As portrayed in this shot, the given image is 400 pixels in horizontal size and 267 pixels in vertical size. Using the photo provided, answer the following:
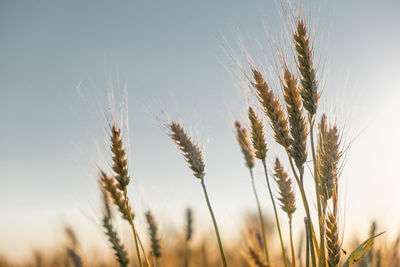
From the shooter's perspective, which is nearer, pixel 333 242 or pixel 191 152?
pixel 333 242

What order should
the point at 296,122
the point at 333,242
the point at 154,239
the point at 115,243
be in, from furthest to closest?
the point at 154,239 → the point at 115,243 → the point at 296,122 → the point at 333,242

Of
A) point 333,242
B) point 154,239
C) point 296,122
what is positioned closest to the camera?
point 333,242

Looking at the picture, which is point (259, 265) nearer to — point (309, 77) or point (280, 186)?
point (280, 186)

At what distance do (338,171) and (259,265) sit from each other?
108 cm

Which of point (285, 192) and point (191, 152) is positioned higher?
point (191, 152)

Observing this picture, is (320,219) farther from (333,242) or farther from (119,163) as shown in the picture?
(119,163)

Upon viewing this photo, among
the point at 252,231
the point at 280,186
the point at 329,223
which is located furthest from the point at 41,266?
the point at 329,223

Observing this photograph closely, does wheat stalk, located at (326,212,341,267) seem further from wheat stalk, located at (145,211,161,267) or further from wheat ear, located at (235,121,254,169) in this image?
wheat stalk, located at (145,211,161,267)

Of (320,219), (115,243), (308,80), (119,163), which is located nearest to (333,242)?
(320,219)

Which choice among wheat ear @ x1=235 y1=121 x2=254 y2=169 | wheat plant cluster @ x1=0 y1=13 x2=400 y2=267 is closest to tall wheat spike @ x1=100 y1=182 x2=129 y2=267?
wheat plant cluster @ x1=0 y1=13 x2=400 y2=267

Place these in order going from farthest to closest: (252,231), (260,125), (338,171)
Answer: (252,231), (260,125), (338,171)

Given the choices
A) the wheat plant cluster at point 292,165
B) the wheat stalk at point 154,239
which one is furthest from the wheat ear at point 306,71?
the wheat stalk at point 154,239

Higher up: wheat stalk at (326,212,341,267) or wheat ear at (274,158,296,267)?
wheat ear at (274,158,296,267)

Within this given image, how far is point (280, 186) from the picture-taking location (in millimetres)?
2219
